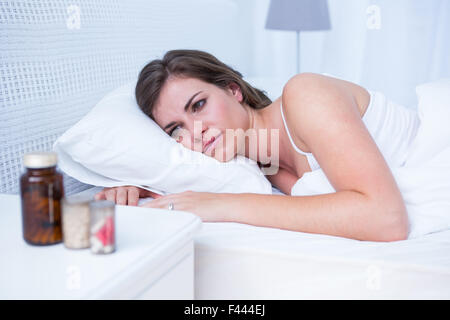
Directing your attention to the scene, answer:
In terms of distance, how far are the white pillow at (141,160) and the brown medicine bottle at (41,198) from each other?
56 cm

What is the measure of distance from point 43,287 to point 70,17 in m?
0.96

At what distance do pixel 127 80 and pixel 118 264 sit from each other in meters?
1.10

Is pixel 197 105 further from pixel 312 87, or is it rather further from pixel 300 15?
pixel 300 15

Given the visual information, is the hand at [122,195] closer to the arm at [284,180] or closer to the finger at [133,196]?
the finger at [133,196]

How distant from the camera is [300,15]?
8.84ft

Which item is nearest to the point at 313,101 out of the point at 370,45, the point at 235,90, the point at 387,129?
the point at 387,129

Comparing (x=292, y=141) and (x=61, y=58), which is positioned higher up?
(x=61, y=58)

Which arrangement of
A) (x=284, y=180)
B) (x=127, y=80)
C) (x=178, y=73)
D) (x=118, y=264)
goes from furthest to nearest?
1. (x=127, y=80)
2. (x=284, y=180)
3. (x=178, y=73)
4. (x=118, y=264)

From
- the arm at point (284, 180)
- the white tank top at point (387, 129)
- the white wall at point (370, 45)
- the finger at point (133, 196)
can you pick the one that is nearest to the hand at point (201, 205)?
the finger at point (133, 196)

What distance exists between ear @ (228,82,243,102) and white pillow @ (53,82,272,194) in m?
0.23

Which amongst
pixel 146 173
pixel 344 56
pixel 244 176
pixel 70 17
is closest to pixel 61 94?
pixel 70 17

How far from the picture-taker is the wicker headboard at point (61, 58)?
3.71 ft
